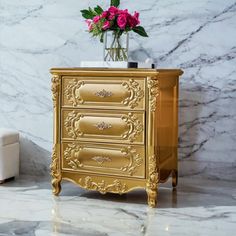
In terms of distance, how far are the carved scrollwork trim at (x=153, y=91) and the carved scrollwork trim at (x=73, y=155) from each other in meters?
0.48

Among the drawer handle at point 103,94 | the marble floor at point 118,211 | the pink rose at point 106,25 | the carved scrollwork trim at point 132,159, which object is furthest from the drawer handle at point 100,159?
the pink rose at point 106,25

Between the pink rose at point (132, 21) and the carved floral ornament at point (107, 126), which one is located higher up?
the pink rose at point (132, 21)

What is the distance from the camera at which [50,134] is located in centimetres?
340

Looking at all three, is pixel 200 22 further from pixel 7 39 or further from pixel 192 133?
pixel 7 39

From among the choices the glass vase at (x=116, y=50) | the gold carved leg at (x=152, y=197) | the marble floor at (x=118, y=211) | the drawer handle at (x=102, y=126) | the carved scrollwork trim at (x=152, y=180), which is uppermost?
the glass vase at (x=116, y=50)

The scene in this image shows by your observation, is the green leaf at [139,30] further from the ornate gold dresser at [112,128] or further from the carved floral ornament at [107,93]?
the carved floral ornament at [107,93]

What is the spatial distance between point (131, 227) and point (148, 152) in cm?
44

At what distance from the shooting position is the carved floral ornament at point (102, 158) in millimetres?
2629

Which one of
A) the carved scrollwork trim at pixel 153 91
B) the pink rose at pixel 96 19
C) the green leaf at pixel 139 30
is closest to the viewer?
the carved scrollwork trim at pixel 153 91

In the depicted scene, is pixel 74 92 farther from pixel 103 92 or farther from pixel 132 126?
pixel 132 126

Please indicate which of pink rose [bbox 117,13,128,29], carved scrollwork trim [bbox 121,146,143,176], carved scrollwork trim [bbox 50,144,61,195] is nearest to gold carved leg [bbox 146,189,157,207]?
carved scrollwork trim [bbox 121,146,143,176]

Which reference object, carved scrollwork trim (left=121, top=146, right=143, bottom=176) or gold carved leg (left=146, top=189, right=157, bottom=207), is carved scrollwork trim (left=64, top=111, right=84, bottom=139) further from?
gold carved leg (left=146, top=189, right=157, bottom=207)

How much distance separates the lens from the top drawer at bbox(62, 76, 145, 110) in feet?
8.53

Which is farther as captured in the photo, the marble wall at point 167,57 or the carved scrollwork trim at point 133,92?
the marble wall at point 167,57
